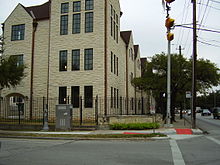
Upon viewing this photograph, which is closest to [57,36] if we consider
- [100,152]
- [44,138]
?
[44,138]

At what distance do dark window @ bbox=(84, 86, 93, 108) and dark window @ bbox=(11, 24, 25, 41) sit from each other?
30.8ft

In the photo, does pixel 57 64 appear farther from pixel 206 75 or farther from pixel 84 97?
pixel 206 75

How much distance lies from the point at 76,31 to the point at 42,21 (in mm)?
4416

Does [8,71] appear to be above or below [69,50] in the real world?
below

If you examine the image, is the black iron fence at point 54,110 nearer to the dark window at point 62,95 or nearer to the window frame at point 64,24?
the dark window at point 62,95

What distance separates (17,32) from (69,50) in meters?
6.83

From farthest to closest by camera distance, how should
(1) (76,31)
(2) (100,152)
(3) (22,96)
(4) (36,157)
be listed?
(3) (22,96)
(1) (76,31)
(2) (100,152)
(4) (36,157)

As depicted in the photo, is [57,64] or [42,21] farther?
[42,21]

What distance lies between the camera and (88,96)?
22.7 meters

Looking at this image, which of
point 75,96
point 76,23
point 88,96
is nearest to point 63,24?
point 76,23

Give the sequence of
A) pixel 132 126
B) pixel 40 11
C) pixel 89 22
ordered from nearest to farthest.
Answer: pixel 132 126 < pixel 89 22 < pixel 40 11

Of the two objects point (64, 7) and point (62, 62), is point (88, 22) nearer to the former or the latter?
point (64, 7)

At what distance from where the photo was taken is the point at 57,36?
24.2 metres

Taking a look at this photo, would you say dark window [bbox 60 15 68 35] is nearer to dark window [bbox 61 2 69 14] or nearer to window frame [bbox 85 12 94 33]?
dark window [bbox 61 2 69 14]
